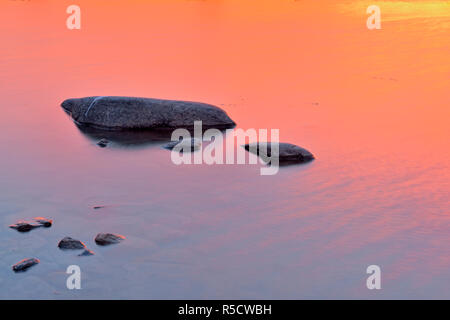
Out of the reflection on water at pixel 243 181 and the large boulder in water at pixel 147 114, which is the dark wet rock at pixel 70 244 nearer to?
the reflection on water at pixel 243 181

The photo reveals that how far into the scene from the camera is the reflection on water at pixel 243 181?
833 cm

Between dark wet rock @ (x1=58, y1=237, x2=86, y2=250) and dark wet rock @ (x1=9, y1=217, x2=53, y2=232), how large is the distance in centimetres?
74

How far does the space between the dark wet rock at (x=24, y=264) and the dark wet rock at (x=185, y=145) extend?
5317 mm

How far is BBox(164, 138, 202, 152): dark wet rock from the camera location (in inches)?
533

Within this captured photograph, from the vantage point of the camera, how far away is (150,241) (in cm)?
916

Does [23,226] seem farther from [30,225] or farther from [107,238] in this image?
[107,238]

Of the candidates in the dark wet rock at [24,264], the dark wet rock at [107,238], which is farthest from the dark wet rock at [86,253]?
the dark wet rock at [24,264]

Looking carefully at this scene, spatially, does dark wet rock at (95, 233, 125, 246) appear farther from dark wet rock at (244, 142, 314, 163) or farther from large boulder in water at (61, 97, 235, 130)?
large boulder in water at (61, 97, 235, 130)

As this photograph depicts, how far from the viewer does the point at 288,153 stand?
42.0ft

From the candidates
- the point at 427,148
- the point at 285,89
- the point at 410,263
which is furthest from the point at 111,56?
the point at 410,263

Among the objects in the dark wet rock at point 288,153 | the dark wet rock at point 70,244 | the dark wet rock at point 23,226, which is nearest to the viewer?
the dark wet rock at point 70,244

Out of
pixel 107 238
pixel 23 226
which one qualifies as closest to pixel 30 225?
pixel 23 226
